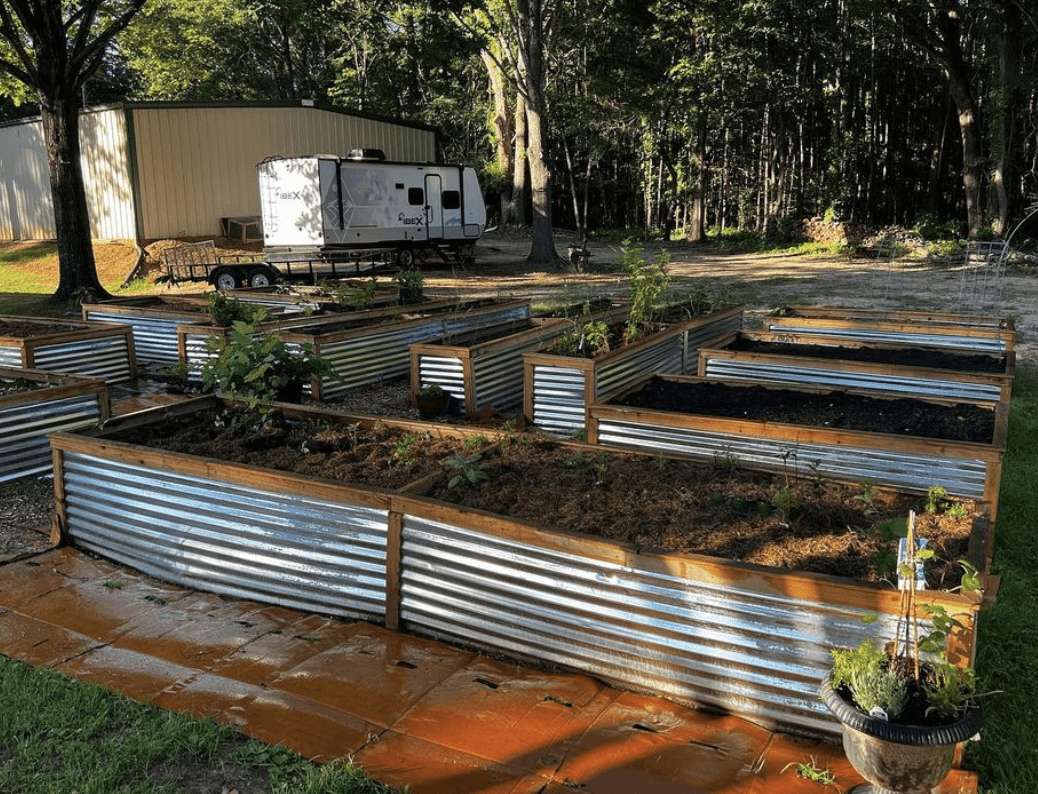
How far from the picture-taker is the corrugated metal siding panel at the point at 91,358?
7.93 meters

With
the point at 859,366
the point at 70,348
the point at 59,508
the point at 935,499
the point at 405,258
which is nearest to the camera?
the point at 935,499

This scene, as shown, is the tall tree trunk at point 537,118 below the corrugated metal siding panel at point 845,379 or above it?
above

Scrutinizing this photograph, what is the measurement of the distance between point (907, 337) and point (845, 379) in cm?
213

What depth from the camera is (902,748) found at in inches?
77.6

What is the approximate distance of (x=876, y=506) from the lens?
3.55 metres

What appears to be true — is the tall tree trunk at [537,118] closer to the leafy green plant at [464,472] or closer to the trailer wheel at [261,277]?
the trailer wheel at [261,277]

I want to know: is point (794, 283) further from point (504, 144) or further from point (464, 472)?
point (504, 144)

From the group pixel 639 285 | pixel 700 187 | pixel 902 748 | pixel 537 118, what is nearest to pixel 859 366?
pixel 639 285

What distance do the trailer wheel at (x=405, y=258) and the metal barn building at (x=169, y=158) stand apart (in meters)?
4.57

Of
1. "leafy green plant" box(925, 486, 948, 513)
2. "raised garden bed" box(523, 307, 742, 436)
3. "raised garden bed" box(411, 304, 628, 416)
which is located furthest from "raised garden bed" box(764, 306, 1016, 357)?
"leafy green plant" box(925, 486, 948, 513)

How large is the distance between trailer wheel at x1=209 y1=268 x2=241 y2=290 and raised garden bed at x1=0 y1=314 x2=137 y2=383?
22.6 feet

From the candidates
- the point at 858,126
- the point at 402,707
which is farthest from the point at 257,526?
the point at 858,126

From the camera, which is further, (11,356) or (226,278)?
(226,278)

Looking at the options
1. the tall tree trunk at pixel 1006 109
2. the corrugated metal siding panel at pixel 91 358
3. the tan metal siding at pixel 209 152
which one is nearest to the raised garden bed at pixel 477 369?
the corrugated metal siding panel at pixel 91 358
